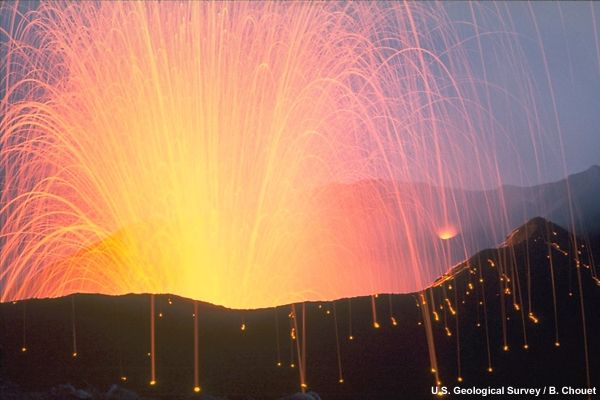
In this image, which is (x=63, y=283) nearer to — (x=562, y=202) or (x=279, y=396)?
(x=279, y=396)

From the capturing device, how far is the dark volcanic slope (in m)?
10.7

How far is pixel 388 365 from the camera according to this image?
37.0 ft

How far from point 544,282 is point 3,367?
13.3 m

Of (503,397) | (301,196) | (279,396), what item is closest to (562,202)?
(301,196)

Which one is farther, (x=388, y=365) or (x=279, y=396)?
(x=388, y=365)

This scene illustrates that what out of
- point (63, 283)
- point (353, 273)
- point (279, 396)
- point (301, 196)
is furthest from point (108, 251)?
point (279, 396)

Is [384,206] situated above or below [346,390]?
above

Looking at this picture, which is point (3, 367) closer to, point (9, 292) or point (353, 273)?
point (9, 292)

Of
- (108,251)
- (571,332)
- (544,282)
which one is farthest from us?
(108,251)

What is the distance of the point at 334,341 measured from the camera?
39.6 ft

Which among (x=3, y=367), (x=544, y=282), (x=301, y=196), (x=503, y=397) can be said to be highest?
(x=301, y=196)

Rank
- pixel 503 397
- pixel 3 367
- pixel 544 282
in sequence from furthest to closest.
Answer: pixel 544 282 < pixel 3 367 < pixel 503 397

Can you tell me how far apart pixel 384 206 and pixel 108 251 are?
44.4 feet

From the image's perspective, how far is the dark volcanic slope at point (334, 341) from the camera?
420 inches
